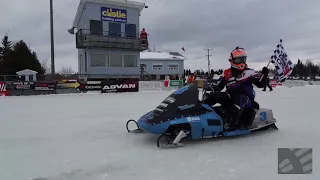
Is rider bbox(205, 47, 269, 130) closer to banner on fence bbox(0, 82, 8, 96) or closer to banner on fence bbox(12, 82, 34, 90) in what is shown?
banner on fence bbox(12, 82, 34, 90)

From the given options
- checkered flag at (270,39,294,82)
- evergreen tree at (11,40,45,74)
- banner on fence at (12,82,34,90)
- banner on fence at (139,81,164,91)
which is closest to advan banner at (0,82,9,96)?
banner on fence at (12,82,34,90)

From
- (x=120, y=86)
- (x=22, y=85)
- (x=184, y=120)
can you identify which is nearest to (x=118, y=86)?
(x=120, y=86)

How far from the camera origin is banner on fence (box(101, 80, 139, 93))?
17.8m

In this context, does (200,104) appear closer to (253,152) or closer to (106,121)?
(253,152)

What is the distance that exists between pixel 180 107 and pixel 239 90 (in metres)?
1.24

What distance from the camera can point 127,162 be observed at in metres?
3.34

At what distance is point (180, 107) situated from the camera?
13.2 feet

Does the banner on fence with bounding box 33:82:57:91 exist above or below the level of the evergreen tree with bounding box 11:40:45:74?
below

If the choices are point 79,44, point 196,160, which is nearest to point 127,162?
point 196,160

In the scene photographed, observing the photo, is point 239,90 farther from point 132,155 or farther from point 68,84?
point 68,84

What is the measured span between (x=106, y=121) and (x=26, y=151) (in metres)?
2.59

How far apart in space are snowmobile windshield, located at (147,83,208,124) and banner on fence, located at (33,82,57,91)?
14.4m

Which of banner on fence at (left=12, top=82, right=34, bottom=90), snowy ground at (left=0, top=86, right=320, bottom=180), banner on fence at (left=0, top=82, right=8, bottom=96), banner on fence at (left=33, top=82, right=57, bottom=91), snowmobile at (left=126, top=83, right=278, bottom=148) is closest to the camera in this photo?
snowy ground at (left=0, top=86, right=320, bottom=180)

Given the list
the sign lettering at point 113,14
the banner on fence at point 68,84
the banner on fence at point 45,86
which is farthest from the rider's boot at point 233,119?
the sign lettering at point 113,14
